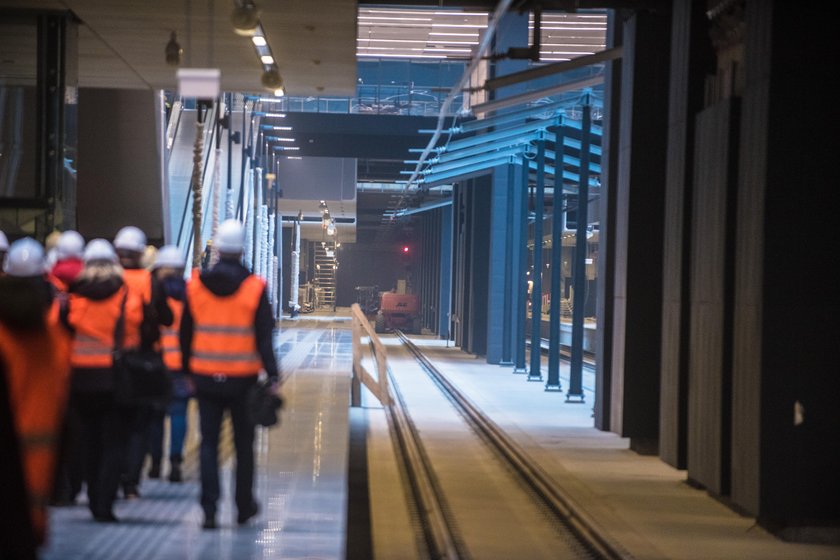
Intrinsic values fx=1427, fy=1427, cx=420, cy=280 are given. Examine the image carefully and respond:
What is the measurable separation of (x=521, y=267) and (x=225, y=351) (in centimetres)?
2026

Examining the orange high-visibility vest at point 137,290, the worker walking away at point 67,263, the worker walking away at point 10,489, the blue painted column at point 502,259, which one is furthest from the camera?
the blue painted column at point 502,259

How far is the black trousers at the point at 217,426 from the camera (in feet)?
25.9

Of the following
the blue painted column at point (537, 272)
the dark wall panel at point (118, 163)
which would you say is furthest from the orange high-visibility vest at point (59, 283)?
the blue painted column at point (537, 272)

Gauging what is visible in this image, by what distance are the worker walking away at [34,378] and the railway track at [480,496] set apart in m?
4.91

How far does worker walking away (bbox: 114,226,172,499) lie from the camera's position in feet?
27.8

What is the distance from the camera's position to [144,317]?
8477 millimetres

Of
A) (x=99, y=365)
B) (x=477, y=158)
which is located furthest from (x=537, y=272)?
(x=99, y=365)

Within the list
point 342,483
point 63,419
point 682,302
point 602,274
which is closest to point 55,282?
point 342,483

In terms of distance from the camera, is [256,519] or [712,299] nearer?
[256,519]

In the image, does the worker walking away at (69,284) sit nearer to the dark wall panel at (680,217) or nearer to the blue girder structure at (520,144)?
the dark wall panel at (680,217)

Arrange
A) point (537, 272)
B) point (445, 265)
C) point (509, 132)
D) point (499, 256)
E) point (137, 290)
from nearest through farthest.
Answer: point (137, 290) < point (509, 132) < point (537, 272) < point (499, 256) < point (445, 265)

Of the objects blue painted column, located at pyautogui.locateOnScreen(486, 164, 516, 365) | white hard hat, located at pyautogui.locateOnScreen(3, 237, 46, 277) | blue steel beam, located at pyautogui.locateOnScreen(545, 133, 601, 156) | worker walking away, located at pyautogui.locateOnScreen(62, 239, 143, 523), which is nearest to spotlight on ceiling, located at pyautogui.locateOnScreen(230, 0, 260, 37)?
worker walking away, located at pyautogui.locateOnScreen(62, 239, 143, 523)

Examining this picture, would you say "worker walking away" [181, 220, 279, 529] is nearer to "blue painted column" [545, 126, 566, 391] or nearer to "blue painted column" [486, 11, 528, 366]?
"blue painted column" [545, 126, 566, 391]

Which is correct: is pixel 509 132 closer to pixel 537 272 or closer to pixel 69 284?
pixel 537 272
